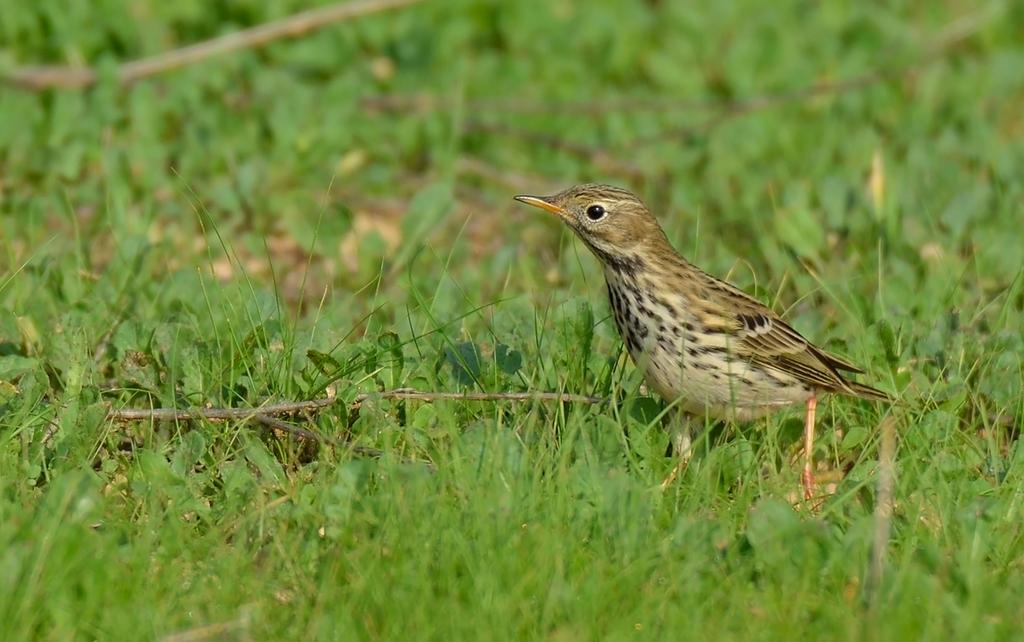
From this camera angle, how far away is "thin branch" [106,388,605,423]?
570 centimetres

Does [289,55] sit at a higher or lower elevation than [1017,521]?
higher

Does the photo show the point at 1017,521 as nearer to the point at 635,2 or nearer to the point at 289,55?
the point at 289,55

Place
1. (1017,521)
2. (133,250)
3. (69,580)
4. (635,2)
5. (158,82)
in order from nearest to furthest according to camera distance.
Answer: (69,580) → (1017,521) → (133,250) → (158,82) → (635,2)

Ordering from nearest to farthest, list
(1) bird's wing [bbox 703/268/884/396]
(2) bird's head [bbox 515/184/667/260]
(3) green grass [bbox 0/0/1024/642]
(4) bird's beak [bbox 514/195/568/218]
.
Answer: (3) green grass [bbox 0/0/1024/642] → (1) bird's wing [bbox 703/268/884/396] → (2) bird's head [bbox 515/184/667/260] → (4) bird's beak [bbox 514/195/568/218]


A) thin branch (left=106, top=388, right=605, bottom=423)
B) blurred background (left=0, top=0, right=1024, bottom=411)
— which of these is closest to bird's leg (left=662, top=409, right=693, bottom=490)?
thin branch (left=106, top=388, right=605, bottom=423)

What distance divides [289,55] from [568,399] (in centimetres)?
483

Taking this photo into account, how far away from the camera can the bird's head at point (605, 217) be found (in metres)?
6.48

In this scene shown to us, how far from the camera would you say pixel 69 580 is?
4.72 meters

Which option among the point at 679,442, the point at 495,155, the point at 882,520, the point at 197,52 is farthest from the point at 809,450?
the point at 197,52

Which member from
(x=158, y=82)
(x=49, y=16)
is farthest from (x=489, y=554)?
(x=49, y=16)

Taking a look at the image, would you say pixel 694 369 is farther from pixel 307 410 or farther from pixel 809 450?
pixel 307 410

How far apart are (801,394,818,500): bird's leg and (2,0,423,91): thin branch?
14.6 ft

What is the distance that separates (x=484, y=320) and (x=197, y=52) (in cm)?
337

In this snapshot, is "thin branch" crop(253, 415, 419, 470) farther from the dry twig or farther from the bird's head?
the bird's head
